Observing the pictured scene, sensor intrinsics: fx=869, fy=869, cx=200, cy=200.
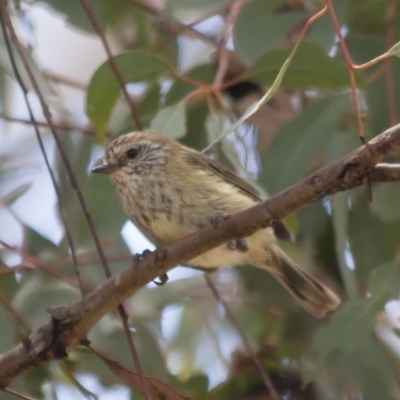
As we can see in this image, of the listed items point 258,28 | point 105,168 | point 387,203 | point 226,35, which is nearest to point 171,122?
point 105,168

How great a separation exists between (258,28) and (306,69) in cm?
28

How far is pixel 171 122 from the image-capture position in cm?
284

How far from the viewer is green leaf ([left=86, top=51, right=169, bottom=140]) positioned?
2941 millimetres

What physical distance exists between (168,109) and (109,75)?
24 cm

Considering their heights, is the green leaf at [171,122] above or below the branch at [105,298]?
above

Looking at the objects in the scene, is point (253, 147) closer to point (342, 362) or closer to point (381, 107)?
point (381, 107)

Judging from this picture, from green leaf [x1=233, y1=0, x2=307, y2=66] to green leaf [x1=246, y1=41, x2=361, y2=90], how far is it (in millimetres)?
65

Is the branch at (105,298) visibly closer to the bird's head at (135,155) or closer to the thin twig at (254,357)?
the thin twig at (254,357)

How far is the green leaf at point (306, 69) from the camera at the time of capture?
2.85 meters

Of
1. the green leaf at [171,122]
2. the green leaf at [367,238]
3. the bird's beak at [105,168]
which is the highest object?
the bird's beak at [105,168]

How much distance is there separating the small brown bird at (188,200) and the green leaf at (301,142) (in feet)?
0.34

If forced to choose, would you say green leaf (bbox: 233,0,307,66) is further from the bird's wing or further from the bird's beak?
the bird's beak

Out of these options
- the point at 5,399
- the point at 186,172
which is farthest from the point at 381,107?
the point at 5,399

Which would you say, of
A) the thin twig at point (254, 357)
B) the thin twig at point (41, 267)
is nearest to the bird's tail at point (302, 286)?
the thin twig at point (254, 357)
